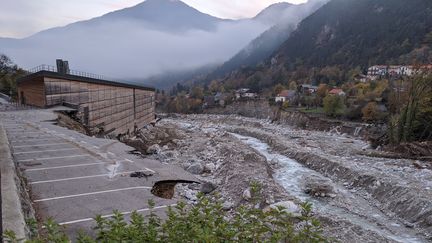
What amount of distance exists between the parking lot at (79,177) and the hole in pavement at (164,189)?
192 millimetres

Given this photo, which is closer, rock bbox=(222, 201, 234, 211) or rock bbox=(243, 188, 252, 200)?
rock bbox=(222, 201, 234, 211)

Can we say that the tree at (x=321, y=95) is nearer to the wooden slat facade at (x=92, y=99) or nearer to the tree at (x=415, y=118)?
the tree at (x=415, y=118)

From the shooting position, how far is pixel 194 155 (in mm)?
22516

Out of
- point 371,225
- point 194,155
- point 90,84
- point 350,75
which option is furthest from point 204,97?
point 371,225

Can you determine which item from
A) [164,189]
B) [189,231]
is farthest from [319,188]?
[189,231]

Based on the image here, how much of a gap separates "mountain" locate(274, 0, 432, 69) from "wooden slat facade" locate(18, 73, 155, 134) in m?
93.8

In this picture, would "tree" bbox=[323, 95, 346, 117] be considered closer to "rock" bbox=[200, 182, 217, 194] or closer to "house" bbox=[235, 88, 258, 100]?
"house" bbox=[235, 88, 258, 100]

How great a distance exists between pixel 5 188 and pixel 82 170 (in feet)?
16.7

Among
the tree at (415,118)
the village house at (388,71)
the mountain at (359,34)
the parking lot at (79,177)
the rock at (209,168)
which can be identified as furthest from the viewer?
the mountain at (359,34)

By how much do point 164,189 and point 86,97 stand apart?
20.7 metres

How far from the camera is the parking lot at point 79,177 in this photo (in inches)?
320

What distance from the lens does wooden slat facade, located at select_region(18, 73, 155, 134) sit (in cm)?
2584

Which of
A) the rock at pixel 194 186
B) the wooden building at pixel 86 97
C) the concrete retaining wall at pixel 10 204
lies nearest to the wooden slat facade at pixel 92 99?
the wooden building at pixel 86 97

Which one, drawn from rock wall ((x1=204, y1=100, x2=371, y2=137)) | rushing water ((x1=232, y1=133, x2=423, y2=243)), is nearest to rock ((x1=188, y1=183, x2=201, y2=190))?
rushing water ((x1=232, y1=133, x2=423, y2=243))
